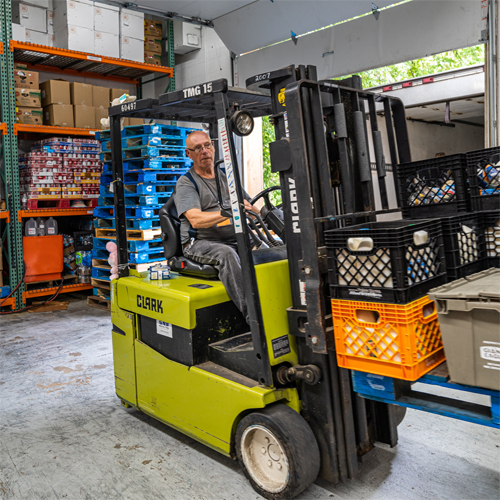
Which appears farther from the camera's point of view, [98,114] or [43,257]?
[98,114]

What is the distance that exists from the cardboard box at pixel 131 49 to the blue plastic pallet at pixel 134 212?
2859 millimetres

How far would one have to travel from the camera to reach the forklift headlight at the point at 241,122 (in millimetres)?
2704

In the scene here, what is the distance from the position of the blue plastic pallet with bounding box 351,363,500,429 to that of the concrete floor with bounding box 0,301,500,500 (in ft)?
2.42

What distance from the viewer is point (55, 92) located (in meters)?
8.27

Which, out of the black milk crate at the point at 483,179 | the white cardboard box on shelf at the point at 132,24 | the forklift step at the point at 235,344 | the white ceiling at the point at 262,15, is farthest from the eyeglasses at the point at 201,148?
the white cardboard box on shelf at the point at 132,24

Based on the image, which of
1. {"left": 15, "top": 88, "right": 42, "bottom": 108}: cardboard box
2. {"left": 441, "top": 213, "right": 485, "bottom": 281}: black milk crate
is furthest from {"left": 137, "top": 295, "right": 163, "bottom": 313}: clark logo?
{"left": 15, "top": 88, "right": 42, "bottom": 108}: cardboard box

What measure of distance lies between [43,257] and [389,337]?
701 centimetres

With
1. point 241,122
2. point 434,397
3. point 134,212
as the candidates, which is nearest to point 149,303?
point 241,122

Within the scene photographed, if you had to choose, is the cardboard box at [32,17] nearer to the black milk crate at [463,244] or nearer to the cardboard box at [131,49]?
the cardboard box at [131,49]

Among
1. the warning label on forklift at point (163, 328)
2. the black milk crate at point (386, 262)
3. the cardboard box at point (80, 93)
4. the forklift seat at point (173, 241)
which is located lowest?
the warning label on forklift at point (163, 328)

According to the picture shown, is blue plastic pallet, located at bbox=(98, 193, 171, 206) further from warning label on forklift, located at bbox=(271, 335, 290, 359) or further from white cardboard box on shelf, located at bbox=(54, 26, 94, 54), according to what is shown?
warning label on forklift, located at bbox=(271, 335, 290, 359)

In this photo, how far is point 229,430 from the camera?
2.96 m

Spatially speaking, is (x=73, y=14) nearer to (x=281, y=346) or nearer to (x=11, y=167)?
(x=11, y=167)

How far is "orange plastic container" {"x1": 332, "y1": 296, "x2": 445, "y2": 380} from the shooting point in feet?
7.07
